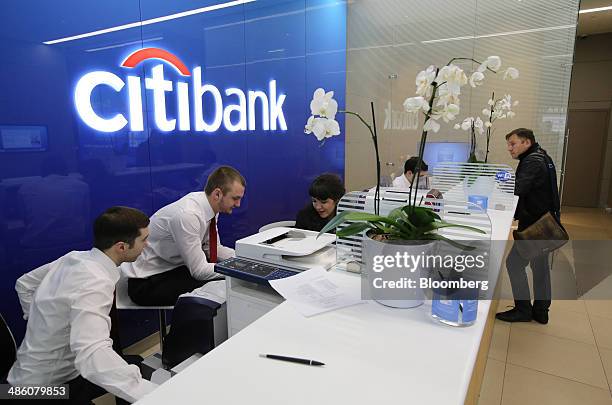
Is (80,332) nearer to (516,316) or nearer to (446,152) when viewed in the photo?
(516,316)

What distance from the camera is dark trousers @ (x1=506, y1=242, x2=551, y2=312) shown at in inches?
128

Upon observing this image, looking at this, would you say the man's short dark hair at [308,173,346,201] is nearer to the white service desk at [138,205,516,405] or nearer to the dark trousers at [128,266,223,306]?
the dark trousers at [128,266,223,306]

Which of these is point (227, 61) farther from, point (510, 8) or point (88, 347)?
point (510, 8)

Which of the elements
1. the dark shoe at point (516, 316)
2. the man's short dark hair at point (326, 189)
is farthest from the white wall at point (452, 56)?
A: the man's short dark hair at point (326, 189)

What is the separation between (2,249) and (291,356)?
192 cm

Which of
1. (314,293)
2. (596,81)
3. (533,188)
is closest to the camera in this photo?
(314,293)

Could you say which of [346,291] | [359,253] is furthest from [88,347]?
[359,253]

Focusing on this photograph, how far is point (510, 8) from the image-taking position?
15.9 ft

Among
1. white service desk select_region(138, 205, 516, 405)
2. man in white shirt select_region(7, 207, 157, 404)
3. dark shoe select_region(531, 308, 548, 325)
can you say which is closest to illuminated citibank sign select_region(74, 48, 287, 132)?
man in white shirt select_region(7, 207, 157, 404)

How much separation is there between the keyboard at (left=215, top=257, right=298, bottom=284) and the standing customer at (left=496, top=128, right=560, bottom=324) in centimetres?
233

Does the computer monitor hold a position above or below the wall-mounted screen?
below

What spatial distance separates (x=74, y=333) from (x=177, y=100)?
2.07 meters

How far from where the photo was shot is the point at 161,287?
92.8 inches

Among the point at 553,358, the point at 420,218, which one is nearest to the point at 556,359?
the point at 553,358
